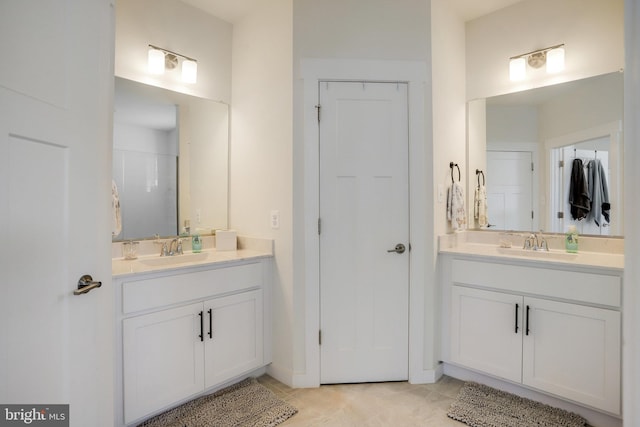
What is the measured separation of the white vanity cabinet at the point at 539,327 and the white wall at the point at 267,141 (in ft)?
3.94

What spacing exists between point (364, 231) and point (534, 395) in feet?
4.85

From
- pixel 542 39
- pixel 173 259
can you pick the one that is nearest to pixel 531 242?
Result: pixel 542 39

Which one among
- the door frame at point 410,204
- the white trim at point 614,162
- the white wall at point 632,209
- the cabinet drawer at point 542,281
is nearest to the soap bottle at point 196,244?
the door frame at point 410,204

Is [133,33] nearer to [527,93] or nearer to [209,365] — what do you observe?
[209,365]

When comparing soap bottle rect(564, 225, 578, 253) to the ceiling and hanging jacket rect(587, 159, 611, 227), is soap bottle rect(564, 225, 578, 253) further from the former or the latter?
the ceiling

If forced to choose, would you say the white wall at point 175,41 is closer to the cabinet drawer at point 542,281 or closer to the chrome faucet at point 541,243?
the cabinet drawer at point 542,281

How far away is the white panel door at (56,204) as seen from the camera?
0.87 m

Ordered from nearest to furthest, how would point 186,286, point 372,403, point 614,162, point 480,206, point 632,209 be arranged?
point 632,209, point 186,286, point 372,403, point 614,162, point 480,206

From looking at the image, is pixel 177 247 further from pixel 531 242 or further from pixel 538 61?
pixel 538 61

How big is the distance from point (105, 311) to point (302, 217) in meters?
1.26

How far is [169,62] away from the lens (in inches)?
93.9

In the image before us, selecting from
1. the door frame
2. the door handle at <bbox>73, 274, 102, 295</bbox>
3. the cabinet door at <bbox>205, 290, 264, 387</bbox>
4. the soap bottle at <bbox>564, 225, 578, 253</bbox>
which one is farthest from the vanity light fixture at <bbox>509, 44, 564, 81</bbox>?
the door handle at <bbox>73, 274, 102, 295</bbox>

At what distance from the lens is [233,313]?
2.15 m

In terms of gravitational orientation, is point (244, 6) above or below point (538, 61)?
above
